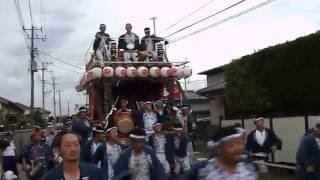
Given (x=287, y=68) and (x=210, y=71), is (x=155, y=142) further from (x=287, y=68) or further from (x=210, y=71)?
(x=210, y=71)

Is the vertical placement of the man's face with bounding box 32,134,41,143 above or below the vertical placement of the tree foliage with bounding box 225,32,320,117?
below

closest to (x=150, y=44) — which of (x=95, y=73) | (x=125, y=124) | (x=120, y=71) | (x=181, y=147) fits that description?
(x=120, y=71)

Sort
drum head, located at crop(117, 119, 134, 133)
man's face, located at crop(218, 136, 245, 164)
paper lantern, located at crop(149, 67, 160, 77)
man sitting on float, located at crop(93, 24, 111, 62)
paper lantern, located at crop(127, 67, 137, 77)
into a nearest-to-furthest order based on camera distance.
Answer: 1. man's face, located at crop(218, 136, 245, 164)
2. drum head, located at crop(117, 119, 134, 133)
3. paper lantern, located at crop(127, 67, 137, 77)
4. paper lantern, located at crop(149, 67, 160, 77)
5. man sitting on float, located at crop(93, 24, 111, 62)

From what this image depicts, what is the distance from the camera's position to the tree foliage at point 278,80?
17188 millimetres

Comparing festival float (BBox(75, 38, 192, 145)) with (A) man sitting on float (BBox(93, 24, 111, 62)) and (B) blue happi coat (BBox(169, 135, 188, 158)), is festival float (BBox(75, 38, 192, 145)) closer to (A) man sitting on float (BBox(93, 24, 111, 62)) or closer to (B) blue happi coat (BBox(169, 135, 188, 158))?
(A) man sitting on float (BBox(93, 24, 111, 62))

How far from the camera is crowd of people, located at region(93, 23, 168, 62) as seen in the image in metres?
19.6

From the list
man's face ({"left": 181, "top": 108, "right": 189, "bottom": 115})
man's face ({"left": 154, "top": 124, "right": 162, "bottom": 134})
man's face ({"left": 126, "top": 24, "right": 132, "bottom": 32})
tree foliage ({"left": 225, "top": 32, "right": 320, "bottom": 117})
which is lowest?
man's face ({"left": 154, "top": 124, "right": 162, "bottom": 134})

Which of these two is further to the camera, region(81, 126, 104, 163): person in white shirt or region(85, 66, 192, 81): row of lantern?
region(85, 66, 192, 81): row of lantern

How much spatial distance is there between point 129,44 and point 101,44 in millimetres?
991

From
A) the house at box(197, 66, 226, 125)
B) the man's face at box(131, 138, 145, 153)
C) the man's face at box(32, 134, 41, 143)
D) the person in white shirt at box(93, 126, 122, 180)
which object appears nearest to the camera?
the man's face at box(131, 138, 145, 153)

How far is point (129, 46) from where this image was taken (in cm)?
1955

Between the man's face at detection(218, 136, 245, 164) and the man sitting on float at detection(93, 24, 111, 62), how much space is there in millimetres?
14668

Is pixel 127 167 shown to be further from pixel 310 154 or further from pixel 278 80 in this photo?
pixel 278 80

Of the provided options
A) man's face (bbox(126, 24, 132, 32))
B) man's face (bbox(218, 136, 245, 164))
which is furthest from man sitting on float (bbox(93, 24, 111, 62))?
man's face (bbox(218, 136, 245, 164))
